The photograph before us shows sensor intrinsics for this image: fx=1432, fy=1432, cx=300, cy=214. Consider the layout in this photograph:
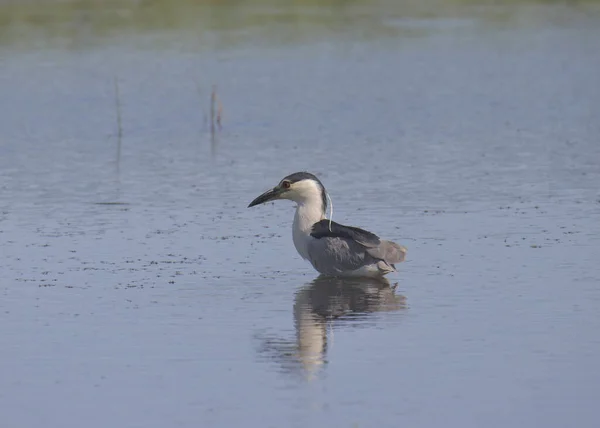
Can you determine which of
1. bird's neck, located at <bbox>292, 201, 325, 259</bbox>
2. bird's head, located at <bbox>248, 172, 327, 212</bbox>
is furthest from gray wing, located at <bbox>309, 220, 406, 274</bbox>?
bird's head, located at <bbox>248, 172, 327, 212</bbox>

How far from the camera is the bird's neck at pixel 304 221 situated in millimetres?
14117

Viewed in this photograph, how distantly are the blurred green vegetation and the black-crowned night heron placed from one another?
21.9m

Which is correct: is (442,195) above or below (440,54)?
below

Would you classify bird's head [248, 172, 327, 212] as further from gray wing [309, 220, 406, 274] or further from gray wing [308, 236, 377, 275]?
gray wing [308, 236, 377, 275]

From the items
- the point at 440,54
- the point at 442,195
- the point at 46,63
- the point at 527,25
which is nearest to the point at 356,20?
the point at 527,25

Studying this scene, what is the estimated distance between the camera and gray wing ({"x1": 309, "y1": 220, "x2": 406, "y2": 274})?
13516 mm

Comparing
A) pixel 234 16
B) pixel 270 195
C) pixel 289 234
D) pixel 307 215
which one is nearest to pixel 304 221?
pixel 307 215

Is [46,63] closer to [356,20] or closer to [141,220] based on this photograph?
[356,20]

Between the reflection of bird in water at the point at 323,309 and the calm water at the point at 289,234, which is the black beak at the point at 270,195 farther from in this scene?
the reflection of bird in water at the point at 323,309

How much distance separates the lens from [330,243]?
45.3ft

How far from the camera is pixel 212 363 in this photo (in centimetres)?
1038

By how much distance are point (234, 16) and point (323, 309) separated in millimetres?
30405

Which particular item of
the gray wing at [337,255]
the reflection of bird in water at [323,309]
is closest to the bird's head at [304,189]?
the gray wing at [337,255]

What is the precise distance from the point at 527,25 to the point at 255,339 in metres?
29.7
